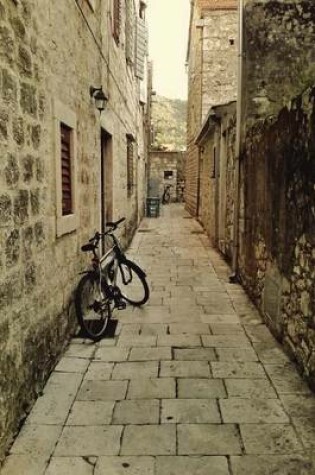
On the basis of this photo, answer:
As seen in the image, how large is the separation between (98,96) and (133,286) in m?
2.70

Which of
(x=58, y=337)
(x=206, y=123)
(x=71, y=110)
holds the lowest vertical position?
(x=58, y=337)

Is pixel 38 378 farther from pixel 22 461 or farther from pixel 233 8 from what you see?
pixel 233 8

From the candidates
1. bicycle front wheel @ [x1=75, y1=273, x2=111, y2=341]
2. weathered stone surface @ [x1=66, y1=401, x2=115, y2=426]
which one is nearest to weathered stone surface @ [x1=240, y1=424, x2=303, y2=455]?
weathered stone surface @ [x1=66, y1=401, x2=115, y2=426]

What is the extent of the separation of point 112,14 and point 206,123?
4.11 meters

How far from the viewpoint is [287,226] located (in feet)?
12.3

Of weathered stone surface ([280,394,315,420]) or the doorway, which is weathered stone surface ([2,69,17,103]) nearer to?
weathered stone surface ([280,394,315,420])

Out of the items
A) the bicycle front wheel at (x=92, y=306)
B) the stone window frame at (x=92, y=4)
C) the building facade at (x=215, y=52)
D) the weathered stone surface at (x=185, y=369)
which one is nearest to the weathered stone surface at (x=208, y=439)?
the weathered stone surface at (x=185, y=369)

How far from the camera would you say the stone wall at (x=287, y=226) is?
3.16m

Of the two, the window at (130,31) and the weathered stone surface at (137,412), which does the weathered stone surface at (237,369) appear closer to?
the weathered stone surface at (137,412)

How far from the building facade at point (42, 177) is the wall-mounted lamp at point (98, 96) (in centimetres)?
7

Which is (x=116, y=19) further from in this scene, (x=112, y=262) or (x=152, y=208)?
(x=152, y=208)

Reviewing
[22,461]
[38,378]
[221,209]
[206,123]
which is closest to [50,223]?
[38,378]

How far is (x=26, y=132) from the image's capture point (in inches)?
107

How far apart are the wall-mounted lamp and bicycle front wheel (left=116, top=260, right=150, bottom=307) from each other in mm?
2016
